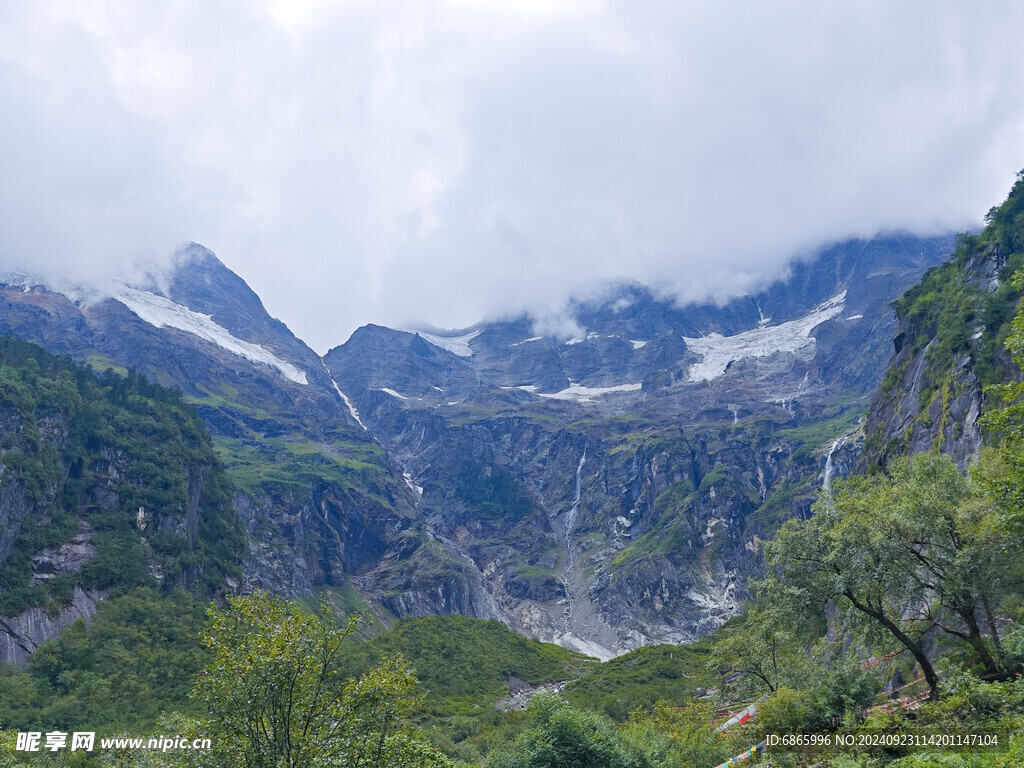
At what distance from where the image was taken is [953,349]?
78.8 metres

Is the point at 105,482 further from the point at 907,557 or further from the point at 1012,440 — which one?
the point at 1012,440

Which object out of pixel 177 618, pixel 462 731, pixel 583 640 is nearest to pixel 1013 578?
pixel 462 731

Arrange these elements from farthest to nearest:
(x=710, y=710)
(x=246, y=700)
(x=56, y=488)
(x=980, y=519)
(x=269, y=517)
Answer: (x=269, y=517)
(x=56, y=488)
(x=710, y=710)
(x=980, y=519)
(x=246, y=700)

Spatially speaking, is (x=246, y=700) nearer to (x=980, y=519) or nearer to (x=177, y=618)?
(x=980, y=519)

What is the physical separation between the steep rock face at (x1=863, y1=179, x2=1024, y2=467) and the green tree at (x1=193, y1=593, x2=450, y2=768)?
60.6 m

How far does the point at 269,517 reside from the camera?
196 meters

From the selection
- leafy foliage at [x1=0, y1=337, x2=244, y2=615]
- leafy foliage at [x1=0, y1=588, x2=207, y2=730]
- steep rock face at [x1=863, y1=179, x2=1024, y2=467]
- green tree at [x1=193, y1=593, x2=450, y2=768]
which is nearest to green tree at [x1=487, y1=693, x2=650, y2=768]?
green tree at [x1=193, y1=593, x2=450, y2=768]

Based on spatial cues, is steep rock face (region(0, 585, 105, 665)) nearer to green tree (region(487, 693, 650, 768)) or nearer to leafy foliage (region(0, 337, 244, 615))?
leafy foliage (region(0, 337, 244, 615))

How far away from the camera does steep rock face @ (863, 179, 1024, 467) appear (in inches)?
2749

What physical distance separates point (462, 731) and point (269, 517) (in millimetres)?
136095

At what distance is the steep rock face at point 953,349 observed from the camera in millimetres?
69812

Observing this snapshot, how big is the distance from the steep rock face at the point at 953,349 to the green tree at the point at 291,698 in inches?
2388

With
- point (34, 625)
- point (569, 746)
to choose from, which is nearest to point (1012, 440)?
point (569, 746)

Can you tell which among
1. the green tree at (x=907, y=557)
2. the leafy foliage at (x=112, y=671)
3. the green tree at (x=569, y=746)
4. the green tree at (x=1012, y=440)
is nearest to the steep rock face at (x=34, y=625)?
the leafy foliage at (x=112, y=671)
